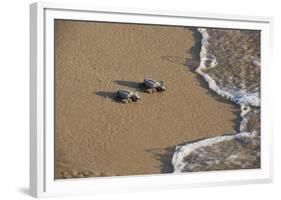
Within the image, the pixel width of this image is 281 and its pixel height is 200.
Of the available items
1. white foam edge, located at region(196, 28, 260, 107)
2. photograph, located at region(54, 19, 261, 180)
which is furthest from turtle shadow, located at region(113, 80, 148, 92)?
white foam edge, located at region(196, 28, 260, 107)

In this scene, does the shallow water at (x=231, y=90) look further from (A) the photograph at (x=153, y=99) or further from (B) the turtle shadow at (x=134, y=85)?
(B) the turtle shadow at (x=134, y=85)

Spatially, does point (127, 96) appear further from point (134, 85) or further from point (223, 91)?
point (223, 91)

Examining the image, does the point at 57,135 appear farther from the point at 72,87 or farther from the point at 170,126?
the point at 170,126

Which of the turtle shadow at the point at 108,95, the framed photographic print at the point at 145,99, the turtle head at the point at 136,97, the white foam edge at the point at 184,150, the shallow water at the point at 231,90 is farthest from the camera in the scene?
the shallow water at the point at 231,90

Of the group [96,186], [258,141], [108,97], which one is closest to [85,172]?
[96,186]

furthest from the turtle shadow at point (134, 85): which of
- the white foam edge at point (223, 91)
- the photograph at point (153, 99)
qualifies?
the white foam edge at point (223, 91)

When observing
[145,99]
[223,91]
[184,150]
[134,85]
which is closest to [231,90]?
[223,91]

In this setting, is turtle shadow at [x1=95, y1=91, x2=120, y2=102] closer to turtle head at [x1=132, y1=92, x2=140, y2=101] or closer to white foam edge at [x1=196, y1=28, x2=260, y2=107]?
turtle head at [x1=132, y1=92, x2=140, y2=101]

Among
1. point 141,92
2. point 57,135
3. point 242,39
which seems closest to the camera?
point 57,135
